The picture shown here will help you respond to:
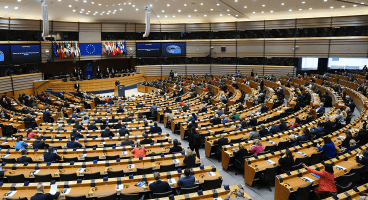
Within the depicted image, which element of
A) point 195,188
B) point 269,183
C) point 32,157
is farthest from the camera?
point 32,157

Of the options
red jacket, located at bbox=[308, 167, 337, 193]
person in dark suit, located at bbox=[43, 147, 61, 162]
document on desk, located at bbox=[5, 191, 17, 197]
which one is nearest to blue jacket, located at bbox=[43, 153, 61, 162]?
person in dark suit, located at bbox=[43, 147, 61, 162]

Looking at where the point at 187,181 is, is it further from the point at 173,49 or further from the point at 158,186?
the point at 173,49

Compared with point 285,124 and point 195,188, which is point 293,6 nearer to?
point 285,124

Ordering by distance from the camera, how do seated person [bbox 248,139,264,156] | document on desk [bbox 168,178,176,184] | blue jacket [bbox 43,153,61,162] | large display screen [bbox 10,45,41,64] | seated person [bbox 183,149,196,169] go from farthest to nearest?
1. large display screen [bbox 10,45,41,64]
2. seated person [bbox 248,139,264,156]
3. blue jacket [bbox 43,153,61,162]
4. seated person [bbox 183,149,196,169]
5. document on desk [bbox 168,178,176,184]

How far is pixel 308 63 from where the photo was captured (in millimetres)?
32031

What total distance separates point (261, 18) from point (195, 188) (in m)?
30.0

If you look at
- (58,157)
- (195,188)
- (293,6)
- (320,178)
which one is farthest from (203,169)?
(293,6)

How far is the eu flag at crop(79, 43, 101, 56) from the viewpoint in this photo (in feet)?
102

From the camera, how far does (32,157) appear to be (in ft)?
28.9

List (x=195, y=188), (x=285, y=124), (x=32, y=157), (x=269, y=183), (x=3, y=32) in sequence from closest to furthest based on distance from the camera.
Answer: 1. (x=195, y=188)
2. (x=269, y=183)
3. (x=32, y=157)
4. (x=285, y=124)
5. (x=3, y=32)

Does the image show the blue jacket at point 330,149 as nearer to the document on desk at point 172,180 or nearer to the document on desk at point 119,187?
the document on desk at point 172,180

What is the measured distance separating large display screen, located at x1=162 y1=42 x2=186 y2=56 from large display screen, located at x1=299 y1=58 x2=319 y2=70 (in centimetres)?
1513

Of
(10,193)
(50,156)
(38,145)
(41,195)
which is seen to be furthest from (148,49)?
(41,195)

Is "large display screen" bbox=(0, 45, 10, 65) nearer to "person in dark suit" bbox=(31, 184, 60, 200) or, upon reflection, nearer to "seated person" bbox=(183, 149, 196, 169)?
"person in dark suit" bbox=(31, 184, 60, 200)
